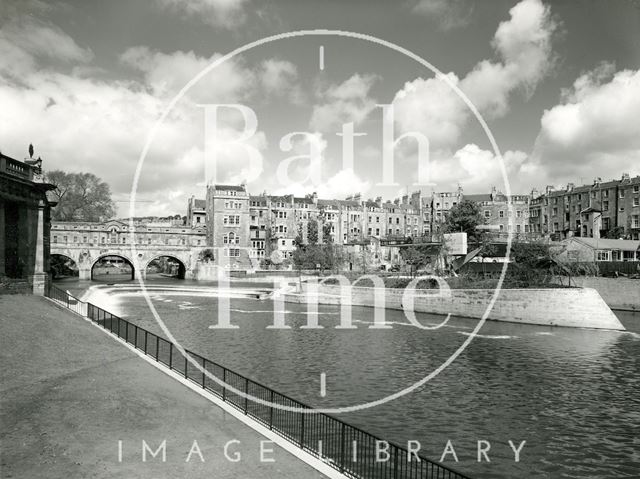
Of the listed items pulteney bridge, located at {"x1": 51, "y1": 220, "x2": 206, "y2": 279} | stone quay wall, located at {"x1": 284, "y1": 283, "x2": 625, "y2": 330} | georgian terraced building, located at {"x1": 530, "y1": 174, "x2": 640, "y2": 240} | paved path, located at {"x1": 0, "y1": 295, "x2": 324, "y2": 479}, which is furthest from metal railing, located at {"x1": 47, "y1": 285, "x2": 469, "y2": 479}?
pulteney bridge, located at {"x1": 51, "y1": 220, "x2": 206, "y2": 279}

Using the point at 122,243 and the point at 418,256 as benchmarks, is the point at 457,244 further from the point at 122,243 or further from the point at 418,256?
the point at 122,243

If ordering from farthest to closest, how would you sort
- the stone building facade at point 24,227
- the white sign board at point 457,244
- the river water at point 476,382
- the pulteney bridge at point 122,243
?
the pulteney bridge at point 122,243 < the white sign board at point 457,244 < the stone building facade at point 24,227 < the river water at point 476,382

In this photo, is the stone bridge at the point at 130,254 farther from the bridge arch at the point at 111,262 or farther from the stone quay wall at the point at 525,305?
the stone quay wall at the point at 525,305

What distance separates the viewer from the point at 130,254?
11206cm

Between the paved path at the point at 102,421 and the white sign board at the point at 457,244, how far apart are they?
159ft

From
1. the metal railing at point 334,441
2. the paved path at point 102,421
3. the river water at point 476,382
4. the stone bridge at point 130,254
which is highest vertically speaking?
the stone bridge at point 130,254

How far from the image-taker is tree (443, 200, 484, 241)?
271 ft

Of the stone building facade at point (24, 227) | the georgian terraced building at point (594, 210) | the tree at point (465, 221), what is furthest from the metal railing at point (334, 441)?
the georgian terraced building at point (594, 210)

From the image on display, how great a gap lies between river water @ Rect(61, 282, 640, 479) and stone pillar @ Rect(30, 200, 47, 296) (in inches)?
322

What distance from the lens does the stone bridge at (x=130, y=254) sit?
106 metres

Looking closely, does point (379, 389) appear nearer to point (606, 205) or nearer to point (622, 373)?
point (622, 373)

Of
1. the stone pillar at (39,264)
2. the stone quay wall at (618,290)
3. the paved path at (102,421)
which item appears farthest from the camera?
the stone quay wall at (618,290)

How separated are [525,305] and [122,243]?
9006cm

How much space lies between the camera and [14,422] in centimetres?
1319
